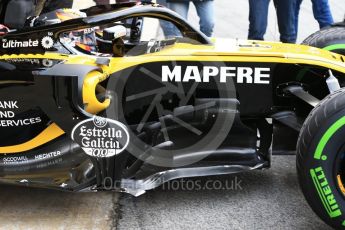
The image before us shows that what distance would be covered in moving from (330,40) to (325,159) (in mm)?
1557

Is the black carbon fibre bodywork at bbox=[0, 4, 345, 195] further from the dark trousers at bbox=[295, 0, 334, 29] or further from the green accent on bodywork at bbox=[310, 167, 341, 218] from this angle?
the dark trousers at bbox=[295, 0, 334, 29]

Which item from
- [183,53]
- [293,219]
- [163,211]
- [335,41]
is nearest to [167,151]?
[163,211]

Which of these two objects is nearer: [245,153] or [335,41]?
[245,153]

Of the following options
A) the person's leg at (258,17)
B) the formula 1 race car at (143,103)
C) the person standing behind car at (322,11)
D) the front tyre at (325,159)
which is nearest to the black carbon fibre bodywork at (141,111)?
the formula 1 race car at (143,103)

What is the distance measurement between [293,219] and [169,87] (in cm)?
108

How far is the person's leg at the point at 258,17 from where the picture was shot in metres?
5.45

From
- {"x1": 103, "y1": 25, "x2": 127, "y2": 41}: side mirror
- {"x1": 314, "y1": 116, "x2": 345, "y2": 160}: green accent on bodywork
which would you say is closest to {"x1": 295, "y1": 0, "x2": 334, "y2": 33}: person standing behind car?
{"x1": 103, "y1": 25, "x2": 127, "y2": 41}: side mirror

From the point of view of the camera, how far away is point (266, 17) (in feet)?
→ 18.1

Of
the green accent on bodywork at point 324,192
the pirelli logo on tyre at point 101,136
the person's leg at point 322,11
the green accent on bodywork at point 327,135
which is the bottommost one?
the green accent on bodywork at point 324,192

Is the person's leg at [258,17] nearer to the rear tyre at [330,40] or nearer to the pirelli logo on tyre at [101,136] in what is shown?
the rear tyre at [330,40]

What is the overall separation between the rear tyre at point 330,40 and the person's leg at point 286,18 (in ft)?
4.71

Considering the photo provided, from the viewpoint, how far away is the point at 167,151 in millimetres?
3371

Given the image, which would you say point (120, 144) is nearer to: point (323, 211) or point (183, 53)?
point (183, 53)

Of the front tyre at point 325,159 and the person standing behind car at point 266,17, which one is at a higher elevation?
the person standing behind car at point 266,17
